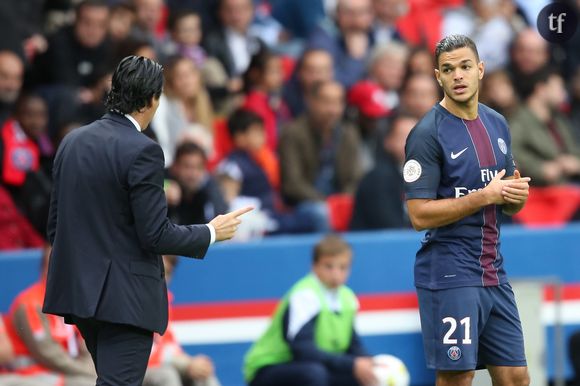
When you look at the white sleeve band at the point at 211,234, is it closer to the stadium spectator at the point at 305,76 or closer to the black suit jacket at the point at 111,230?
the black suit jacket at the point at 111,230

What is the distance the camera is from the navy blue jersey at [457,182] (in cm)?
635

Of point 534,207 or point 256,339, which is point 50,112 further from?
point 534,207

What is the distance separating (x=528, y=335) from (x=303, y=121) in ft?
9.05

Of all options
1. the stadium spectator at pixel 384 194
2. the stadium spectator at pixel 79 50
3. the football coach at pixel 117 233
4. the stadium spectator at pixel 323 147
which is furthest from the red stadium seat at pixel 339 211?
the football coach at pixel 117 233

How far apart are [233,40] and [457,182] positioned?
6.51m

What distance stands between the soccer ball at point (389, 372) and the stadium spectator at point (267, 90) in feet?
10.1

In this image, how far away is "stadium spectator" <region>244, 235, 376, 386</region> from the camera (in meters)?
A: 9.03

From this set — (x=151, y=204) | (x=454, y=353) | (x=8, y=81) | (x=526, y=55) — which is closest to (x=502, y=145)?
(x=454, y=353)

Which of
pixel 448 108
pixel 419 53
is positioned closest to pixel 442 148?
pixel 448 108

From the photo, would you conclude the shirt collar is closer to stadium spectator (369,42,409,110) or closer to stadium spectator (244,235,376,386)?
stadium spectator (244,235,376,386)

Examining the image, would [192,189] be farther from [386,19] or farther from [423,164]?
[386,19]

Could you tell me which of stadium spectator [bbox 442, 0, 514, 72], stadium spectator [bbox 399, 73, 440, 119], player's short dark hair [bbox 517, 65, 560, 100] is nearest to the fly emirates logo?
stadium spectator [bbox 399, 73, 440, 119]

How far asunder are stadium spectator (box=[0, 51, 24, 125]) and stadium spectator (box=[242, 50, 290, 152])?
2.21m

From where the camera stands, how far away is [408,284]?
10.1 meters
